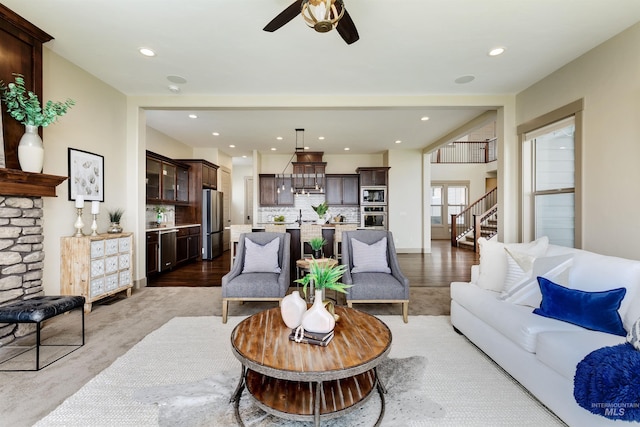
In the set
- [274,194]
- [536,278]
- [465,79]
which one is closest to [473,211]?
[274,194]

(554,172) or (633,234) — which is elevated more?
(554,172)

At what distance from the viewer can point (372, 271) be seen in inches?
135

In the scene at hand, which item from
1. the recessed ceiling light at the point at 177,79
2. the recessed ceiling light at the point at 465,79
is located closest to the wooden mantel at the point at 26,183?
the recessed ceiling light at the point at 177,79

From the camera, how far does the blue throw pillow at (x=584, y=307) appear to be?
1.77m

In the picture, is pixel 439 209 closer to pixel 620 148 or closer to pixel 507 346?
pixel 620 148

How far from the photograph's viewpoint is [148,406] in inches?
68.7

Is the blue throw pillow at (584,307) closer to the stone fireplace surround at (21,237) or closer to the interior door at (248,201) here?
the stone fireplace surround at (21,237)

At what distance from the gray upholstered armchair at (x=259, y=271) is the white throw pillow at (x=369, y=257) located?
840 millimetres

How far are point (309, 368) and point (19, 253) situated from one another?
318cm

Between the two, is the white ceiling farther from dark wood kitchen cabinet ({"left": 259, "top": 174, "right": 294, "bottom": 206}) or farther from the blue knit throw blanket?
dark wood kitchen cabinet ({"left": 259, "top": 174, "right": 294, "bottom": 206})

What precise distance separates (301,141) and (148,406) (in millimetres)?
6031

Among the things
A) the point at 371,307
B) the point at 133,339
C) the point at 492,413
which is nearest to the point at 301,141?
the point at 371,307

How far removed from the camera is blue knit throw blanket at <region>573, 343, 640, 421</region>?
122 cm

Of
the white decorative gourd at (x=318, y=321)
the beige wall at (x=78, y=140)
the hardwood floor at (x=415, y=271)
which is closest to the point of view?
the white decorative gourd at (x=318, y=321)
